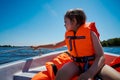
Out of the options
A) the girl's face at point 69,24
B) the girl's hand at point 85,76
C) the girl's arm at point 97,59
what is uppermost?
the girl's face at point 69,24

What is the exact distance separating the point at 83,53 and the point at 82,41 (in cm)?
15

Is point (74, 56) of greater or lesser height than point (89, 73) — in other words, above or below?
above

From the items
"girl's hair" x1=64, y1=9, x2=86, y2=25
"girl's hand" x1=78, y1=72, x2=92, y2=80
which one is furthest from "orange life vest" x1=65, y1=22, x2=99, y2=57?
"girl's hand" x1=78, y1=72, x2=92, y2=80

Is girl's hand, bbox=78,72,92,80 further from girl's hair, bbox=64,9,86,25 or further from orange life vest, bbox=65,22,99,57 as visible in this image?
girl's hair, bbox=64,9,86,25

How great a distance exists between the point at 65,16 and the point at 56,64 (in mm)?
767

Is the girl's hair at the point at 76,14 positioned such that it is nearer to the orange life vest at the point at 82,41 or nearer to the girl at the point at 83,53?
the girl at the point at 83,53

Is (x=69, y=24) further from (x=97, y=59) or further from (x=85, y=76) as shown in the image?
(x=85, y=76)

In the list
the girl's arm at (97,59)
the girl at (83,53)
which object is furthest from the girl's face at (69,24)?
the girl's arm at (97,59)

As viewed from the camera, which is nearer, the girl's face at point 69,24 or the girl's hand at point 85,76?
the girl's hand at point 85,76

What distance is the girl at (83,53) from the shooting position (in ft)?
7.07

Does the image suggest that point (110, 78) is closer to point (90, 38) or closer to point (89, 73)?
point (89, 73)

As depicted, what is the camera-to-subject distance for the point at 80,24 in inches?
93.0

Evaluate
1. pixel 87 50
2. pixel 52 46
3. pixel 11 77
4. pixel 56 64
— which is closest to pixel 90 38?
pixel 87 50

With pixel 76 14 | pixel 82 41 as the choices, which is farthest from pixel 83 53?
pixel 76 14
